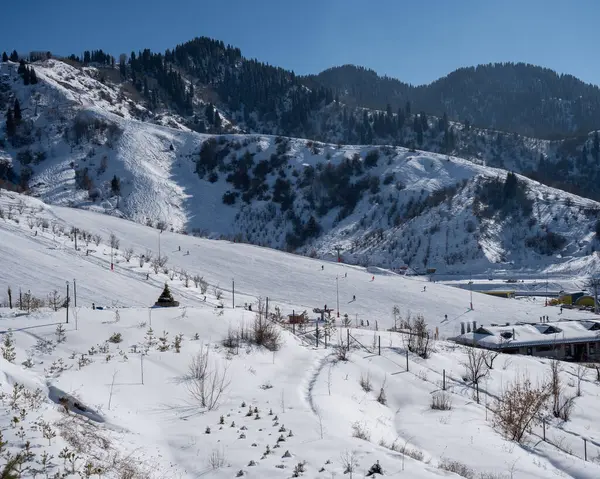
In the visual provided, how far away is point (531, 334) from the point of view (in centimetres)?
3491

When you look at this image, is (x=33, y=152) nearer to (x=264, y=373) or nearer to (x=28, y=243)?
(x=28, y=243)

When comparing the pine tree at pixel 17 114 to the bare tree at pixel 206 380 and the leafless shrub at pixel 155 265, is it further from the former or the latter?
the bare tree at pixel 206 380

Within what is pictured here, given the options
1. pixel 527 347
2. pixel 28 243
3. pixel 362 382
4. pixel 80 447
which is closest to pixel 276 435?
pixel 80 447

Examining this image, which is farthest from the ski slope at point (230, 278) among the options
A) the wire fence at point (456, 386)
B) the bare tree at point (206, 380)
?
the bare tree at point (206, 380)

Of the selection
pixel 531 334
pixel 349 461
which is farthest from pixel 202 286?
pixel 349 461

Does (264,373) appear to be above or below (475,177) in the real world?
below

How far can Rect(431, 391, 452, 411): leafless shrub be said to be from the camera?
16.2 metres

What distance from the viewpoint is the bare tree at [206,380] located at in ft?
41.5

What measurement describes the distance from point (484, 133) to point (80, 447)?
175828 mm

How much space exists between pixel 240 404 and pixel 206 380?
1.62m

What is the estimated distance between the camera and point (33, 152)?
10100 centimetres

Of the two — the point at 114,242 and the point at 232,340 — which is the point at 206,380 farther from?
the point at 114,242

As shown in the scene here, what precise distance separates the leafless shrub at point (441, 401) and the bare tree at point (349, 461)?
7.52m

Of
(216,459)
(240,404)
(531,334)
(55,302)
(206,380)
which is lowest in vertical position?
(531,334)
